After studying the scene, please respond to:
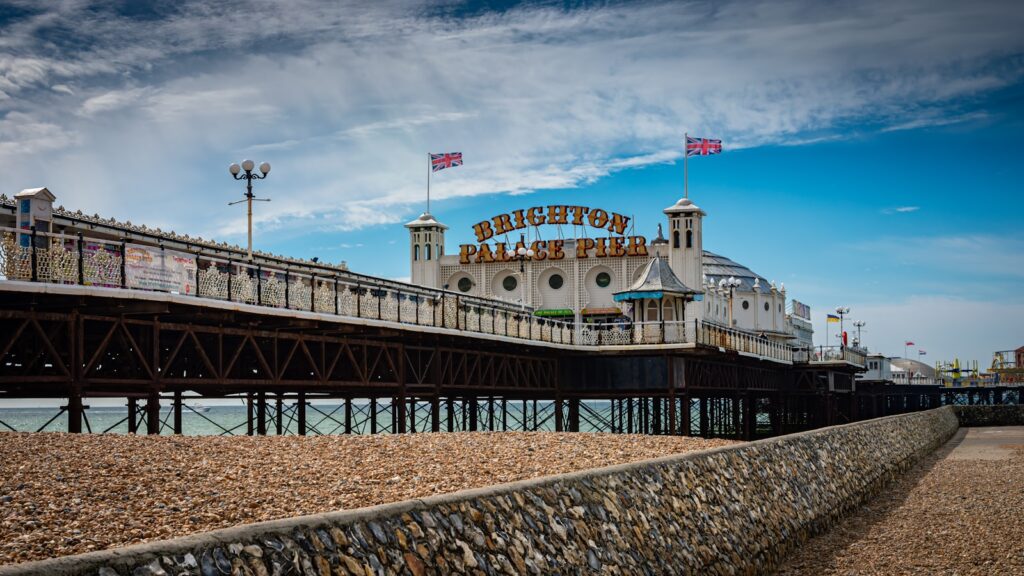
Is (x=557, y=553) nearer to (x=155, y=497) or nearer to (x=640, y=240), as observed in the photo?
(x=155, y=497)

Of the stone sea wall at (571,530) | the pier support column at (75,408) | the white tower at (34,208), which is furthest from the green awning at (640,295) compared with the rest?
the pier support column at (75,408)

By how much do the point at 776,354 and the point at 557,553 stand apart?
51.6 m

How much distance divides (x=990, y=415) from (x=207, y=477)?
77996mm

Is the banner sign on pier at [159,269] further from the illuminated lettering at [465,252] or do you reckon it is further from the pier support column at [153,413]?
the illuminated lettering at [465,252]

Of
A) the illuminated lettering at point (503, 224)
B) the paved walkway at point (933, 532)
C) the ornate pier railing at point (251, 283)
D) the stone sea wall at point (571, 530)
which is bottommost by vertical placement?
the paved walkway at point (933, 532)

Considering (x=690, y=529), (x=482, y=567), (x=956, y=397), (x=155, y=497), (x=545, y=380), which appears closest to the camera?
(x=482, y=567)

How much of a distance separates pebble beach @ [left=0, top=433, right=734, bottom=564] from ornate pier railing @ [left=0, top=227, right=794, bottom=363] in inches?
219

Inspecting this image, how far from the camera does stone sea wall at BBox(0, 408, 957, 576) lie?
24.6ft

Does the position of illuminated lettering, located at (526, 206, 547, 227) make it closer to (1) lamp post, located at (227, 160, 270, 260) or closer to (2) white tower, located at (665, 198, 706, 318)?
(2) white tower, located at (665, 198, 706, 318)

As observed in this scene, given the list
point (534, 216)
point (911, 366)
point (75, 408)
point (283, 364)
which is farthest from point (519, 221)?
point (911, 366)

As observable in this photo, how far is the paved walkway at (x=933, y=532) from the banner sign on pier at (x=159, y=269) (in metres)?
13.3

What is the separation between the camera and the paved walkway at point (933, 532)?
16.9 m

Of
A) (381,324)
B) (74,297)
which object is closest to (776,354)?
(381,324)

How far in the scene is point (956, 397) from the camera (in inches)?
6211
